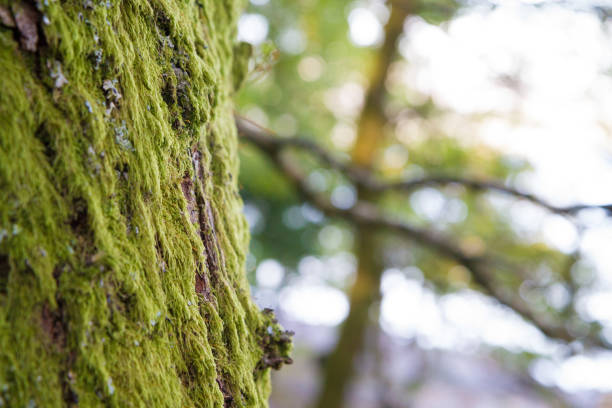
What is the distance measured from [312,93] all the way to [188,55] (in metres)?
7.05

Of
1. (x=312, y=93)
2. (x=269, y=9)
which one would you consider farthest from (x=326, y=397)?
(x=269, y=9)

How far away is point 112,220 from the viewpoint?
90 cm

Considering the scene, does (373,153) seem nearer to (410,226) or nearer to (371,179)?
(371,179)

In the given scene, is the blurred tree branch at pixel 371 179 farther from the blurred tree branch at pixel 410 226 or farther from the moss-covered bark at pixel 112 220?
the moss-covered bark at pixel 112 220

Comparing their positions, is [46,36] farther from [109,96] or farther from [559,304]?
[559,304]

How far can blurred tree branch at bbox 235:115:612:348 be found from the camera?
4254mm

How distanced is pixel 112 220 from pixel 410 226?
4330 mm

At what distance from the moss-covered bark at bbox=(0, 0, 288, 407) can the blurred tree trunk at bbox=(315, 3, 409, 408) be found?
18.3ft

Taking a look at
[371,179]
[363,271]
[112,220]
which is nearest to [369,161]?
[363,271]

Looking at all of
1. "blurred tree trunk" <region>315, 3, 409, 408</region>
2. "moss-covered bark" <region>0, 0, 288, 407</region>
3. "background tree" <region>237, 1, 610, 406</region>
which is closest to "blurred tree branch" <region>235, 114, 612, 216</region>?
"background tree" <region>237, 1, 610, 406</region>

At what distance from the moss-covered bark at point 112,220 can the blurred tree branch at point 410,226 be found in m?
2.66

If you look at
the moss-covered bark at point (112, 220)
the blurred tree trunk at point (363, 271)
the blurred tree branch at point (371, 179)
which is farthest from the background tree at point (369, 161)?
the moss-covered bark at point (112, 220)

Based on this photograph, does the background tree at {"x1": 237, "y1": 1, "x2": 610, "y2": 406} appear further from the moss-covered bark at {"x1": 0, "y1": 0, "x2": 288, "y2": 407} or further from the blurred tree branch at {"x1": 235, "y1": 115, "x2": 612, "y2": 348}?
the moss-covered bark at {"x1": 0, "y1": 0, "x2": 288, "y2": 407}

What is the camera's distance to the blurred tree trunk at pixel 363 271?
22.8ft
